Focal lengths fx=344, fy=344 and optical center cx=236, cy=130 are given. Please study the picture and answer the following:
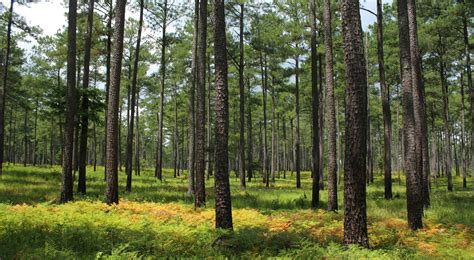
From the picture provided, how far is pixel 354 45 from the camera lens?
7207 millimetres

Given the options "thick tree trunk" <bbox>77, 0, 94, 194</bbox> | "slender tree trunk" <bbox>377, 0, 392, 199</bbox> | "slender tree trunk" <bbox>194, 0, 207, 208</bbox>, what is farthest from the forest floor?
"slender tree trunk" <bbox>377, 0, 392, 199</bbox>

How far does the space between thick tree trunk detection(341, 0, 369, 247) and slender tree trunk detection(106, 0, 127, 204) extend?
867 cm

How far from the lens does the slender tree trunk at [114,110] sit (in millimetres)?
12648

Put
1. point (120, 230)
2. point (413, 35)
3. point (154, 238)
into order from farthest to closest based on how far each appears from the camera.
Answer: point (413, 35) → point (120, 230) → point (154, 238)

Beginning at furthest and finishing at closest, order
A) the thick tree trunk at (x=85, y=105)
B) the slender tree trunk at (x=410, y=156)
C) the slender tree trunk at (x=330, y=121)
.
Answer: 1. the thick tree trunk at (x=85, y=105)
2. the slender tree trunk at (x=330, y=121)
3. the slender tree trunk at (x=410, y=156)

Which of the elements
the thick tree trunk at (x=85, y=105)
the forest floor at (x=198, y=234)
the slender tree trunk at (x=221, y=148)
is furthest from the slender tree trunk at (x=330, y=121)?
the thick tree trunk at (x=85, y=105)

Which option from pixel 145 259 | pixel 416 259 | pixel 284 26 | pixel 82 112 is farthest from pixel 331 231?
pixel 284 26

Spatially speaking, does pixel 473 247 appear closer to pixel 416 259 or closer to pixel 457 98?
pixel 416 259

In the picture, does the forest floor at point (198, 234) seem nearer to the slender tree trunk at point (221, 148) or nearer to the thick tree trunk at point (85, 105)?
the slender tree trunk at point (221, 148)

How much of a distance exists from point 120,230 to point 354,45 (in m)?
6.84

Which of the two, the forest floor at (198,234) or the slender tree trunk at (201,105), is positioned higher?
the slender tree trunk at (201,105)

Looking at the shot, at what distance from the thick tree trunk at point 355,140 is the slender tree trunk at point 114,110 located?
867 cm

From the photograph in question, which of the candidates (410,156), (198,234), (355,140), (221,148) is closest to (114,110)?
(221,148)

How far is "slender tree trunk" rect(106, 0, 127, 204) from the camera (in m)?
12.6
